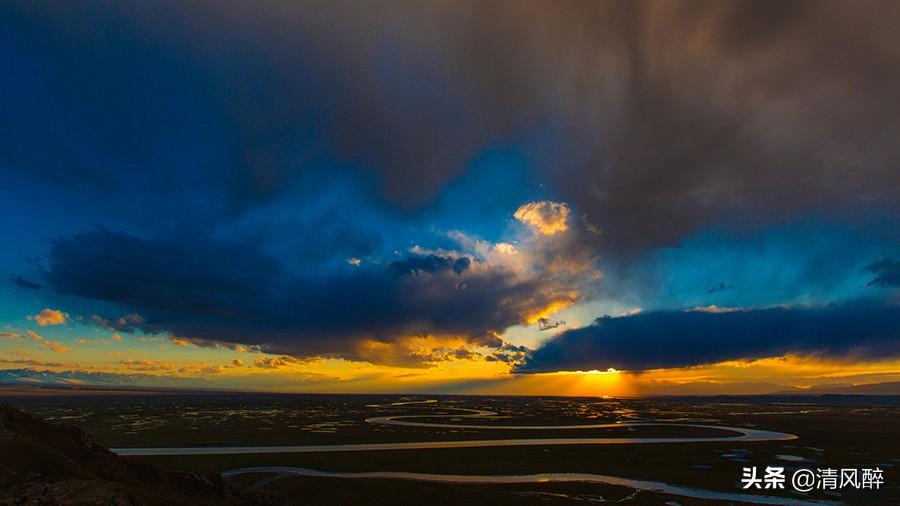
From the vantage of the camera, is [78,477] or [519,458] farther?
[519,458]

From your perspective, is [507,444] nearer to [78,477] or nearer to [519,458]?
[519,458]

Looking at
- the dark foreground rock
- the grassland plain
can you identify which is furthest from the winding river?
the dark foreground rock

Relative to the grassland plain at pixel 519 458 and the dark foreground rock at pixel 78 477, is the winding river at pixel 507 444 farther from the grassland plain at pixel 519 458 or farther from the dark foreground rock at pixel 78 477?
the dark foreground rock at pixel 78 477

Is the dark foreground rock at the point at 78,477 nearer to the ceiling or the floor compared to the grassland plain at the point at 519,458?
nearer to the ceiling

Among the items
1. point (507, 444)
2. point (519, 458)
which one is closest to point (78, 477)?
point (519, 458)

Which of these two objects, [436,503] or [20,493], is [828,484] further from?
[20,493]

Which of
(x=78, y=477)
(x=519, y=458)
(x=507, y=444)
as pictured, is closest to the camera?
(x=78, y=477)

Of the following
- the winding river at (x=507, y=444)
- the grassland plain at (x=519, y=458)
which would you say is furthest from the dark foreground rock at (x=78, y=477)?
the winding river at (x=507, y=444)

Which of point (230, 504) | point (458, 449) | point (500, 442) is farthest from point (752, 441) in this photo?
point (230, 504)
